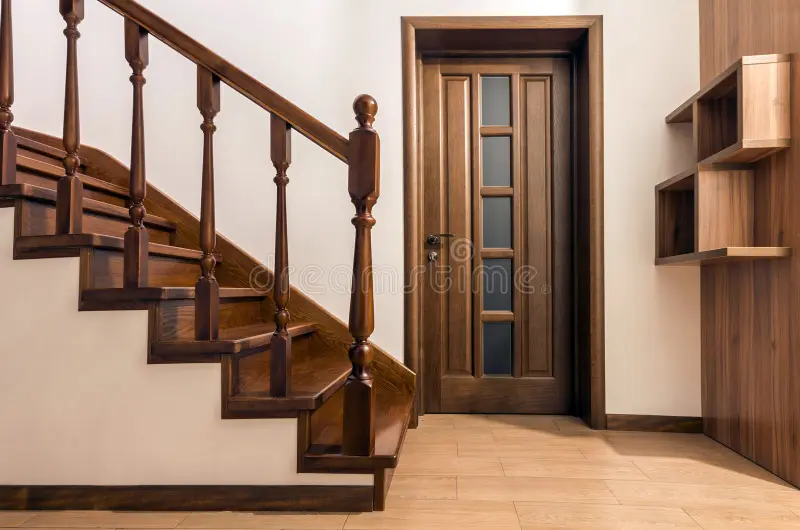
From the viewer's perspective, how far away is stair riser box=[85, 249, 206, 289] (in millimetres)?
1577

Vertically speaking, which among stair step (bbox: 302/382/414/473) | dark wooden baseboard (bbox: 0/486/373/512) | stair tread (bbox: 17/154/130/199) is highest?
stair tread (bbox: 17/154/130/199)

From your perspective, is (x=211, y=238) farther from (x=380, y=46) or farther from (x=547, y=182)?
(x=547, y=182)

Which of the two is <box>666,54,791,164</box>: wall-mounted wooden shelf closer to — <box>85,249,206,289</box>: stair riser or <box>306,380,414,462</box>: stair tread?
<box>306,380,414,462</box>: stair tread

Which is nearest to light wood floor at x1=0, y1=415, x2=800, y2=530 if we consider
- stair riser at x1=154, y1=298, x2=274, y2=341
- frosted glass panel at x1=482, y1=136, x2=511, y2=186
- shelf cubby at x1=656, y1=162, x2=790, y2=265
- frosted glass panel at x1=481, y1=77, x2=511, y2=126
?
stair riser at x1=154, y1=298, x2=274, y2=341

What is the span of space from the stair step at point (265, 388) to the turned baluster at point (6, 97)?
2.77 ft

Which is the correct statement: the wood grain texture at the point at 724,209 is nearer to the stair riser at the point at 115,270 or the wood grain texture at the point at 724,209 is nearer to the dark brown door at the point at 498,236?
the dark brown door at the point at 498,236

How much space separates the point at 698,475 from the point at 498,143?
169cm

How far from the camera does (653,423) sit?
7.98ft

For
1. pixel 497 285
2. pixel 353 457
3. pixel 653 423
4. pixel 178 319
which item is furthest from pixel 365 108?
pixel 653 423

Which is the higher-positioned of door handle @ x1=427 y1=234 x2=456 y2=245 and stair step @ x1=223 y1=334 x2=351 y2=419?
door handle @ x1=427 y1=234 x2=456 y2=245

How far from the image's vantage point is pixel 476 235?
9.02ft

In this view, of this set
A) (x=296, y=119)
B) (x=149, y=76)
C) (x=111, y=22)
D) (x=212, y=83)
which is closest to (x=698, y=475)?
(x=296, y=119)

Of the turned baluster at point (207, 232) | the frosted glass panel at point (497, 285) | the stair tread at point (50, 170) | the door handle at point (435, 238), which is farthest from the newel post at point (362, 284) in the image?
the frosted glass panel at point (497, 285)

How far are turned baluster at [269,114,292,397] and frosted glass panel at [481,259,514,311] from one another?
142 centimetres
